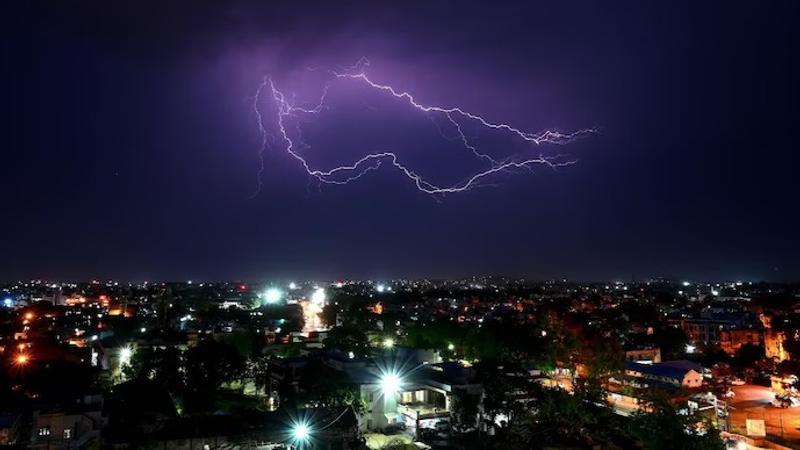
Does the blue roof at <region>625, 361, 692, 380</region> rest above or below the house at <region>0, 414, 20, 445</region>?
above

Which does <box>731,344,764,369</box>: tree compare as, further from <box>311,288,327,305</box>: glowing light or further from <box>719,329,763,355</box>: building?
<box>311,288,327,305</box>: glowing light

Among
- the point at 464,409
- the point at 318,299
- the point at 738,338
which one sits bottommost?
the point at 464,409

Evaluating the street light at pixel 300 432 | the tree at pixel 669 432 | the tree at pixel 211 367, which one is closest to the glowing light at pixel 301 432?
the street light at pixel 300 432

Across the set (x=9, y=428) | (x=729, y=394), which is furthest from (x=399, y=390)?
(x=729, y=394)

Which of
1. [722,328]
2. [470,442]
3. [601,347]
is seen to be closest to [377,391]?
[470,442]

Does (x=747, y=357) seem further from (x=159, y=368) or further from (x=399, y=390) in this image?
(x=159, y=368)

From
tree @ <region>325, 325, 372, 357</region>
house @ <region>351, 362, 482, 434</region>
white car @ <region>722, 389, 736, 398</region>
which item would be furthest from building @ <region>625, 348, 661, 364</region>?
house @ <region>351, 362, 482, 434</region>

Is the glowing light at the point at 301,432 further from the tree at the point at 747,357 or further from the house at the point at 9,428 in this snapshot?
the tree at the point at 747,357
